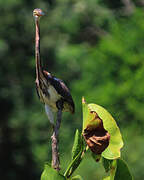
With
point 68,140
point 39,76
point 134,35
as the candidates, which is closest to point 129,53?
point 134,35

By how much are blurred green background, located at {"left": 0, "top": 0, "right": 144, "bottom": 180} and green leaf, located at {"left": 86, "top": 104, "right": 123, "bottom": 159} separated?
14.5 m

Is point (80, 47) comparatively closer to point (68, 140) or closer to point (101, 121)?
point (68, 140)

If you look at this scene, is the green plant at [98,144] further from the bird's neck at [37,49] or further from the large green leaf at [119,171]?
the bird's neck at [37,49]

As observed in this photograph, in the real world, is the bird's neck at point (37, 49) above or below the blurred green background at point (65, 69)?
above

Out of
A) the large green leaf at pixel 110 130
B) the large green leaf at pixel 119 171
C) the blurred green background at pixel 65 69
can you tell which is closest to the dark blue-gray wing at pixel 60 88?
the large green leaf at pixel 110 130

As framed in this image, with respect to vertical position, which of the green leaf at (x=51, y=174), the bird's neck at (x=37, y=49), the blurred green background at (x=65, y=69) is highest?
the bird's neck at (x=37, y=49)

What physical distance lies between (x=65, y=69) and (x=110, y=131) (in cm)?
2069

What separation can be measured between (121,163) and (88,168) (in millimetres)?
11726

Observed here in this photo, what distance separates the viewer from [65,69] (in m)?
22.8

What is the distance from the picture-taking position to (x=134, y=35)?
18.2m

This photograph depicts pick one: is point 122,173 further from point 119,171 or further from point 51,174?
point 51,174

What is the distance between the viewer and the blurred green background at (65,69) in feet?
59.6

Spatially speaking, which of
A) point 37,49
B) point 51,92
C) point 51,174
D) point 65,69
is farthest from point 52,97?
point 65,69

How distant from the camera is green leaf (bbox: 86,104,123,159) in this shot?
6.93ft
